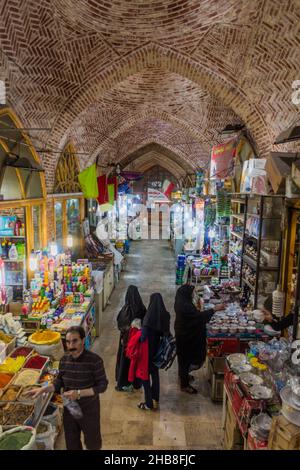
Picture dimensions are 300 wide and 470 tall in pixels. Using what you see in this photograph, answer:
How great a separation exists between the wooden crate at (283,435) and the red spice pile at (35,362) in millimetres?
3153

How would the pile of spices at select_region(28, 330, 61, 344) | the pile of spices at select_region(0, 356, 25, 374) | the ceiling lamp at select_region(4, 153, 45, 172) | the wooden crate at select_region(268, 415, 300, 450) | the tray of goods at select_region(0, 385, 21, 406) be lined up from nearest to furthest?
the wooden crate at select_region(268, 415, 300, 450), the tray of goods at select_region(0, 385, 21, 406), the pile of spices at select_region(0, 356, 25, 374), the pile of spices at select_region(28, 330, 61, 344), the ceiling lamp at select_region(4, 153, 45, 172)

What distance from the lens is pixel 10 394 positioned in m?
3.84

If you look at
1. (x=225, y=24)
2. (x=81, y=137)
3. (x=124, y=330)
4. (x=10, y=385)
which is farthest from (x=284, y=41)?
(x=81, y=137)

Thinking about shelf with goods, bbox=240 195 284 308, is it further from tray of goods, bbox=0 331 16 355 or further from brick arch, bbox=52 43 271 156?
tray of goods, bbox=0 331 16 355

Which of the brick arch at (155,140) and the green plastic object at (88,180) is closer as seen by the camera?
the green plastic object at (88,180)

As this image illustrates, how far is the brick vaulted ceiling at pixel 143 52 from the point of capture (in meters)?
5.03

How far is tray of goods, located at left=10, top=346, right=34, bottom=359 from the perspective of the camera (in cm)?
479

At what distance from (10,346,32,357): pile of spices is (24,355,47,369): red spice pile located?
0.60ft

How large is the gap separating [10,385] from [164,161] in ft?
59.1

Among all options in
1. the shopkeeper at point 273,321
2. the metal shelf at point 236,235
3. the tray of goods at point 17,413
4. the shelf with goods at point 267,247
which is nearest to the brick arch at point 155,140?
the metal shelf at point 236,235

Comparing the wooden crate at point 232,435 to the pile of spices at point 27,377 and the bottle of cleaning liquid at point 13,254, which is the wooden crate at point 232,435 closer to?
the pile of spices at point 27,377

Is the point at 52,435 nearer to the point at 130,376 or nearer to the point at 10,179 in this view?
the point at 130,376

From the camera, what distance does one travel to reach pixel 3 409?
11.8ft

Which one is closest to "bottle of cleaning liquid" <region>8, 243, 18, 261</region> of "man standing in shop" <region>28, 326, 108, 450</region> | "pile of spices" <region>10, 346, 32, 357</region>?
"pile of spices" <region>10, 346, 32, 357</region>
